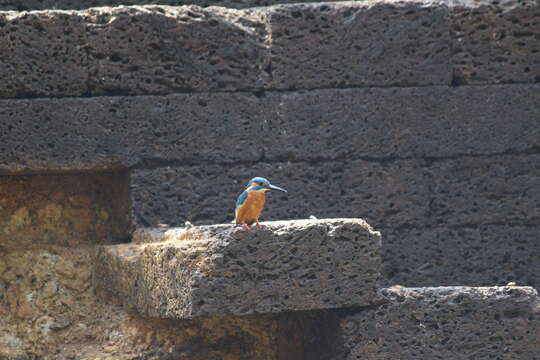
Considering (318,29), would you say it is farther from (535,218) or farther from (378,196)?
(535,218)

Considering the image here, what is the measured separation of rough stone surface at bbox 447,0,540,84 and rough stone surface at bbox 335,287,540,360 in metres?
1.85

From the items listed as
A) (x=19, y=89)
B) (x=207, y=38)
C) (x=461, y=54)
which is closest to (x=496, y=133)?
(x=461, y=54)

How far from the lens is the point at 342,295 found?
5184 mm

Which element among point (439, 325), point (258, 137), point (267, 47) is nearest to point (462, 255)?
point (439, 325)

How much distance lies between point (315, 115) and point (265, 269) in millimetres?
1781

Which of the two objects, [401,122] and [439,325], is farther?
[401,122]

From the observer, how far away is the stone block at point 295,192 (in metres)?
6.31

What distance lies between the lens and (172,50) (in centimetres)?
633

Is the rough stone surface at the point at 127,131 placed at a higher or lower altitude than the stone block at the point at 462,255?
higher

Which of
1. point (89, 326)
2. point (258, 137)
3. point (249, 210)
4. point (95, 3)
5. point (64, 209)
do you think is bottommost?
point (89, 326)

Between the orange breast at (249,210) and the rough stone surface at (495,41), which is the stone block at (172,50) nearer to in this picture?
the rough stone surface at (495,41)

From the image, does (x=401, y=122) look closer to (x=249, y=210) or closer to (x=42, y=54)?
(x=249, y=210)

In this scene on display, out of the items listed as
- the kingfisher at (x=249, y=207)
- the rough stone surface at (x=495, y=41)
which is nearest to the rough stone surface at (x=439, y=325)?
the kingfisher at (x=249, y=207)

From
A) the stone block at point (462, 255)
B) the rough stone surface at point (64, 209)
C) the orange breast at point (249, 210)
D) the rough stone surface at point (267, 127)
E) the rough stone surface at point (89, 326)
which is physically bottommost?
the rough stone surface at point (89, 326)
